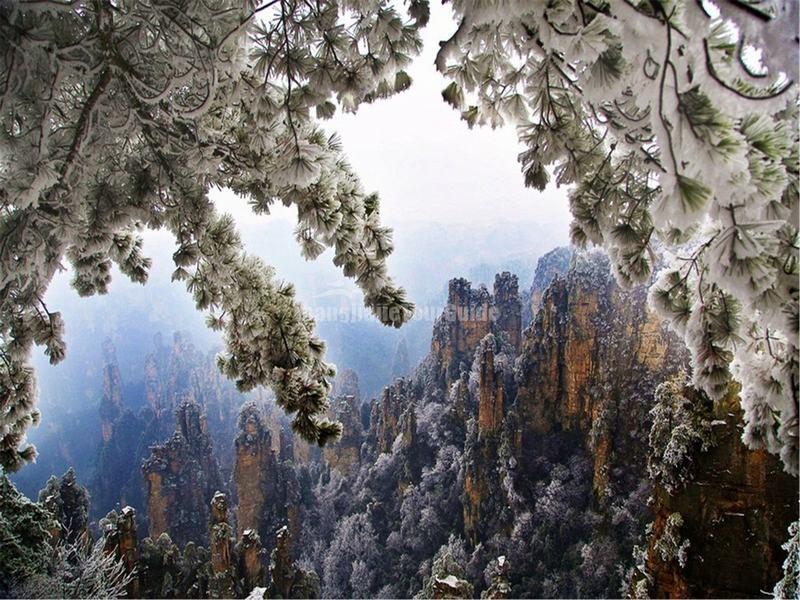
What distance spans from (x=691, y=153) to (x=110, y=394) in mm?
31451

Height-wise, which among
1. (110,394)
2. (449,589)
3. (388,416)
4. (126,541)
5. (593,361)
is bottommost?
(449,589)

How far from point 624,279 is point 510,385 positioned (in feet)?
51.5

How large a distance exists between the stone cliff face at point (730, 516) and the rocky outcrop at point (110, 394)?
2793 centimetres

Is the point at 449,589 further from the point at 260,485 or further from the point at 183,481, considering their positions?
the point at 183,481

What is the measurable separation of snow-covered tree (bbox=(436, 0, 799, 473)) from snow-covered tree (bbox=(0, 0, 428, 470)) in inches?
13.2

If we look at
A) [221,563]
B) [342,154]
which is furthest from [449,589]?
[342,154]

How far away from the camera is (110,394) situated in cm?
→ 2689

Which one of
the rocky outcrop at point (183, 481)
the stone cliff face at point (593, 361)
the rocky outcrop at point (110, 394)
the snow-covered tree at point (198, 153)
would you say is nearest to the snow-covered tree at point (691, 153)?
the snow-covered tree at point (198, 153)

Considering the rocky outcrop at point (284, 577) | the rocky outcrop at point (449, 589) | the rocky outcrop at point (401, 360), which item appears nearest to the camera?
the rocky outcrop at point (449, 589)

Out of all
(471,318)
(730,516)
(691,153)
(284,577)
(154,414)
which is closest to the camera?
(691,153)

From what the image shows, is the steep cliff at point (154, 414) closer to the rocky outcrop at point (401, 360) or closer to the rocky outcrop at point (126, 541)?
the rocky outcrop at point (401, 360)

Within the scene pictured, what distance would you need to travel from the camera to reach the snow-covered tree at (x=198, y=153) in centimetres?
99

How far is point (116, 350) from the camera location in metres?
28.5

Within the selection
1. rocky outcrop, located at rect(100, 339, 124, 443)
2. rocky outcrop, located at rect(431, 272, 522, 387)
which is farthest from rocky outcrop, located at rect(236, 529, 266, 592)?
rocky outcrop, located at rect(100, 339, 124, 443)
